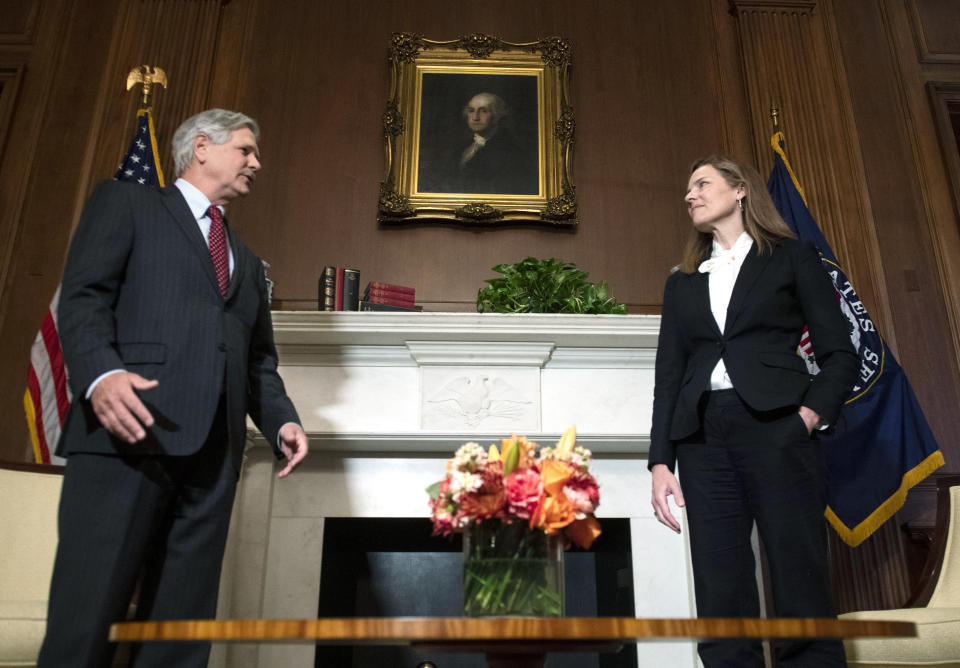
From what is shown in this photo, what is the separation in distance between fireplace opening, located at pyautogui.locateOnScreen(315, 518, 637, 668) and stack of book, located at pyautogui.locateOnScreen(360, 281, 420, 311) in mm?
844

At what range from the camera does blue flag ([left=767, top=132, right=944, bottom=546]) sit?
3162mm

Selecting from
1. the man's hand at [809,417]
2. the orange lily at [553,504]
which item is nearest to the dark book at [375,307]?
the man's hand at [809,417]

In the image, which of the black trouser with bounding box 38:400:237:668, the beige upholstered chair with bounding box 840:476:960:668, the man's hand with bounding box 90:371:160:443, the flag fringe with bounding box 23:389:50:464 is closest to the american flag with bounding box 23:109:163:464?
the flag fringe with bounding box 23:389:50:464

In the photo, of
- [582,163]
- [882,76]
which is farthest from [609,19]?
[882,76]

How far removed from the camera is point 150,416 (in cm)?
166

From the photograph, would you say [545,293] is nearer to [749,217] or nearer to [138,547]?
[749,217]

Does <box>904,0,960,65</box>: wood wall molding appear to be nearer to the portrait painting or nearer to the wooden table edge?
the portrait painting

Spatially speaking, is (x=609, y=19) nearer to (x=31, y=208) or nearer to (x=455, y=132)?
(x=455, y=132)

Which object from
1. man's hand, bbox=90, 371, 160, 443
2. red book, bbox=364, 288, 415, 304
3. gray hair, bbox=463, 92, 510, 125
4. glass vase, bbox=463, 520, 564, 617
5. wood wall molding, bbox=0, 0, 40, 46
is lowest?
glass vase, bbox=463, 520, 564, 617

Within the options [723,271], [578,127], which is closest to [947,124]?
[578,127]

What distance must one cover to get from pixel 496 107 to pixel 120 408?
118 inches

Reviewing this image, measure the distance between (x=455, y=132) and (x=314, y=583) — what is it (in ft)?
7.43

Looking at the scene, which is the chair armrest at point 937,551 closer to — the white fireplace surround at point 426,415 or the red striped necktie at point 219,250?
the white fireplace surround at point 426,415

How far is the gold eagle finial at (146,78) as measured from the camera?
3.80m
